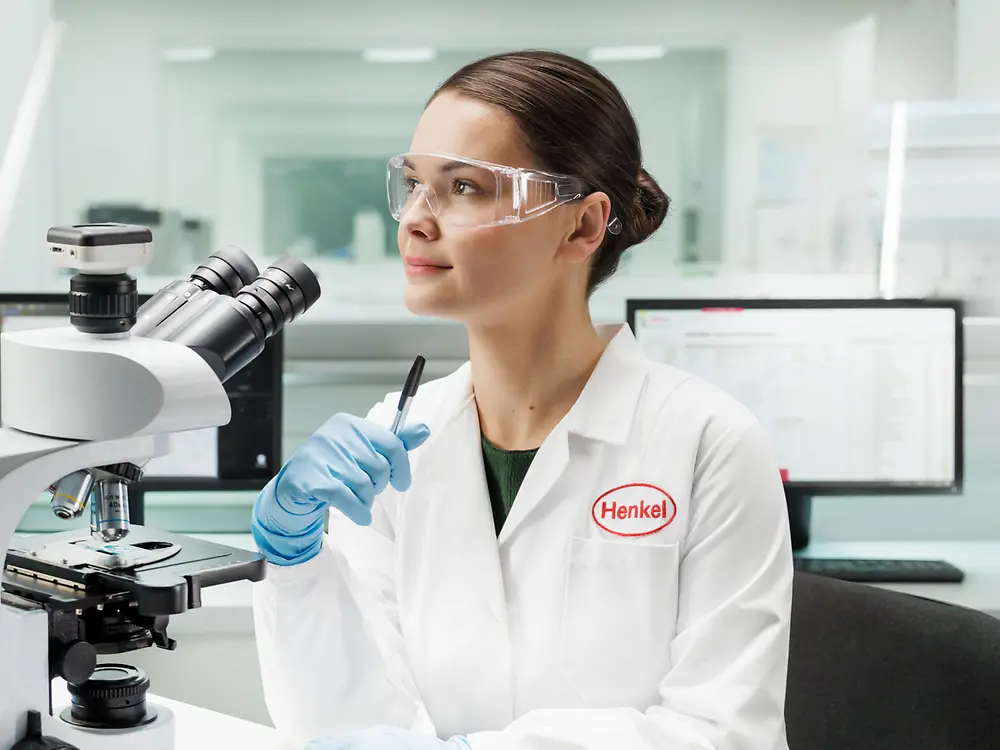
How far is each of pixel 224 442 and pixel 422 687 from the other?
1029mm

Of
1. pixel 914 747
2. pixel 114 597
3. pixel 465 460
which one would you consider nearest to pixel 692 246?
pixel 465 460

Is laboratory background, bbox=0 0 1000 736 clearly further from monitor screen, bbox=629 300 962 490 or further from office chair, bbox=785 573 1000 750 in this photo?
office chair, bbox=785 573 1000 750

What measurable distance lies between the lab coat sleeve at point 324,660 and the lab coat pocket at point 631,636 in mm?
199

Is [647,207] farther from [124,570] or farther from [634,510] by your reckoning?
[124,570]

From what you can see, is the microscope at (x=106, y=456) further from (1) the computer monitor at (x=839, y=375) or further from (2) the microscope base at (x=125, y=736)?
(1) the computer monitor at (x=839, y=375)

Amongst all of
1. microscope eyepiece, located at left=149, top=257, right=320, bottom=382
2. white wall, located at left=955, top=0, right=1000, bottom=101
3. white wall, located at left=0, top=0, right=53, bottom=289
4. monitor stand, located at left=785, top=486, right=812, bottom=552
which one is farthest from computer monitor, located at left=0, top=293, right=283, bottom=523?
white wall, located at left=955, top=0, right=1000, bottom=101

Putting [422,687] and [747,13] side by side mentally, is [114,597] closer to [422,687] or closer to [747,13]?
[422,687]

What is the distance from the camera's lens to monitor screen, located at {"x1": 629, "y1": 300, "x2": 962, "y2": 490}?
7.34 feet

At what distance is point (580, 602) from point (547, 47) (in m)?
1.52

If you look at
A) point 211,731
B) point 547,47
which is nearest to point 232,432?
point 211,731

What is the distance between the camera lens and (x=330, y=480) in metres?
1.14

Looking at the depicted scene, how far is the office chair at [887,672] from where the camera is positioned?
126cm

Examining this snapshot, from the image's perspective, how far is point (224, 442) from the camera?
2.24 m

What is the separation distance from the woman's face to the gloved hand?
46cm
